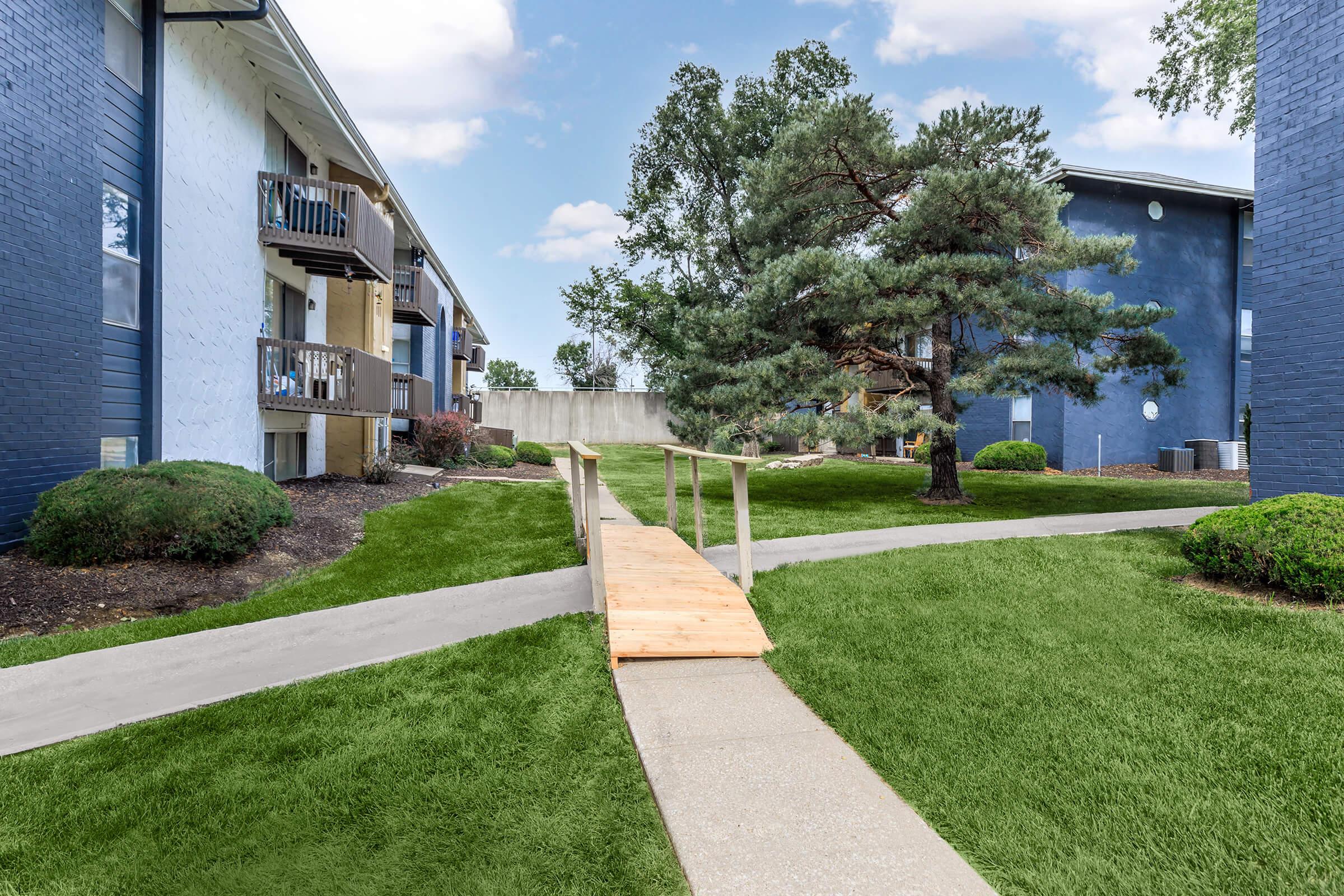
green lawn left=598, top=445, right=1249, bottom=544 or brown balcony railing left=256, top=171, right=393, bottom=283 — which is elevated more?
brown balcony railing left=256, top=171, right=393, bottom=283

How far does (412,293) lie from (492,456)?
16.1 ft

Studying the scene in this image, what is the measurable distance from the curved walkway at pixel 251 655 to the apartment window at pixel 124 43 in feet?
22.0

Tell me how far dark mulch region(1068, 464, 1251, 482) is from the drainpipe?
1847 cm

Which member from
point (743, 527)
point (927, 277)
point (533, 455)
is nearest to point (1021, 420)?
point (927, 277)

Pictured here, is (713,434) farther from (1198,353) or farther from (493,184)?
(493,184)

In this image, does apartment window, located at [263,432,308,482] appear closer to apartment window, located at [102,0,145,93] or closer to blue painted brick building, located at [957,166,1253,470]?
apartment window, located at [102,0,145,93]

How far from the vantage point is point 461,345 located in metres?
27.7

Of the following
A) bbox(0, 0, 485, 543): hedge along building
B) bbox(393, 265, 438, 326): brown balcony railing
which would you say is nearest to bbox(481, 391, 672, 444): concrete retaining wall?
bbox(393, 265, 438, 326): brown balcony railing

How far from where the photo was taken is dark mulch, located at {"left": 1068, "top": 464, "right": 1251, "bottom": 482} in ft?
51.3

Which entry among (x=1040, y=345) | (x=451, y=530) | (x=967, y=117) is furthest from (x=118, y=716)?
(x=967, y=117)

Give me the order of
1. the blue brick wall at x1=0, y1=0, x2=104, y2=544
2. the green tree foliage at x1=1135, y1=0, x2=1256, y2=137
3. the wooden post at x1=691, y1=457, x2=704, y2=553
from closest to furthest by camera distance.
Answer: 1. the blue brick wall at x1=0, y1=0, x2=104, y2=544
2. the wooden post at x1=691, y1=457, x2=704, y2=553
3. the green tree foliage at x1=1135, y1=0, x2=1256, y2=137

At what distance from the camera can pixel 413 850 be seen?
2.26 metres

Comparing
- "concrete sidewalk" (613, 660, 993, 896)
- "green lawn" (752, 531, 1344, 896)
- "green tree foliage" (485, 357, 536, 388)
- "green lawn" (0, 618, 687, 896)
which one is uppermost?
"green tree foliage" (485, 357, 536, 388)

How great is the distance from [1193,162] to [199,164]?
25522 millimetres
